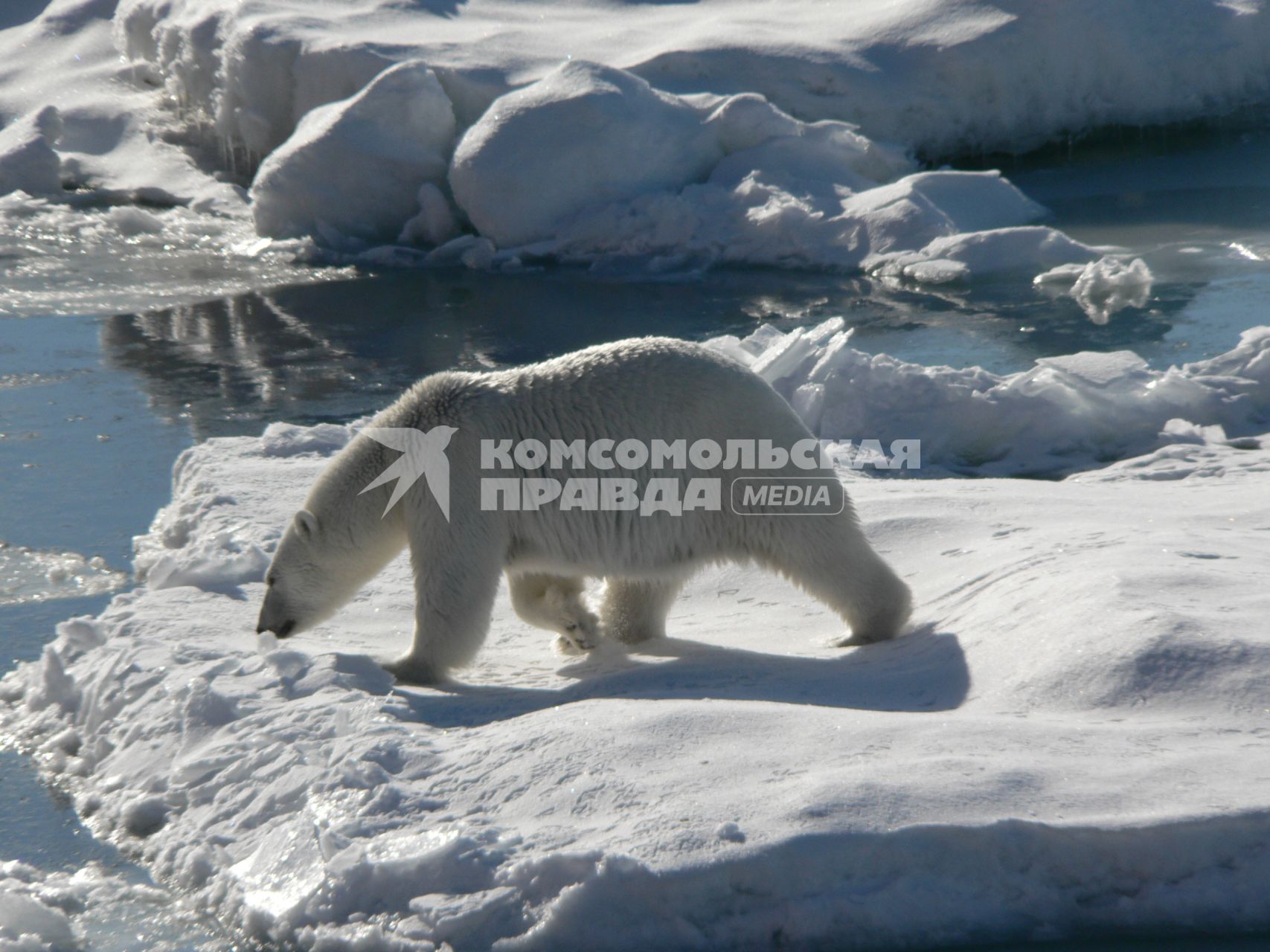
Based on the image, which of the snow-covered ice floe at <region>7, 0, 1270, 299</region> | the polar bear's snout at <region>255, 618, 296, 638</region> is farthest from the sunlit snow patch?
the snow-covered ice floe at <region>7, 0, 1270, 299</region>

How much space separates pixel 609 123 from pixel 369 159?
2.46m

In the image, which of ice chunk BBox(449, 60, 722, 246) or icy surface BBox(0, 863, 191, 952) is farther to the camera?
ice chunk BBox(449, 60, 722, 246)

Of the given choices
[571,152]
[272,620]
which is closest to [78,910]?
[272,620]

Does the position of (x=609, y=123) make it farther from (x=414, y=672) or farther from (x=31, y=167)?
(x=414, y=672)

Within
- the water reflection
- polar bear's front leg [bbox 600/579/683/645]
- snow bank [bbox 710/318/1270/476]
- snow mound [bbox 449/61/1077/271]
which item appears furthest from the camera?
snow mound [bbox 449/61/1077/271]

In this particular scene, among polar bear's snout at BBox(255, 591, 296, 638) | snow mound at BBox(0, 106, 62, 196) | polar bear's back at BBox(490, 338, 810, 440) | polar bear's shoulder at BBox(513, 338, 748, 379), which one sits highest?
snow mound at BBox(0, 106, 62, 196)

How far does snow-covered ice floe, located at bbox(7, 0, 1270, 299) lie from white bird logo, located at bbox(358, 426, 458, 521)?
7.14m

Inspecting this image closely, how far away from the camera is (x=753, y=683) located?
4.05 m

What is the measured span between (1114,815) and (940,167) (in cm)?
1303

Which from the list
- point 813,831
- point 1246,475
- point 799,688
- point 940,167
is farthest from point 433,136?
point 813,831

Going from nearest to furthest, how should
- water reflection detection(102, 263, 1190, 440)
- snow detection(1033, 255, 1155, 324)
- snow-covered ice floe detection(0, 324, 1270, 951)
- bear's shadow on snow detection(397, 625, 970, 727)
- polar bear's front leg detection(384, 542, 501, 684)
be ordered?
snow-covered ice floe detection(0, 324, 1270, 951) → bear's shadow on snow detection(397, 625, 970, 727) → polar bear's front leg detection(384, 542, 501, 684) → water reflection detection(102, 263, 1190, 440) → snow detection(1033, 255, 1155, 324)

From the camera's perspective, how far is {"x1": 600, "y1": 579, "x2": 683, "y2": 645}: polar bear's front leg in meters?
4.70

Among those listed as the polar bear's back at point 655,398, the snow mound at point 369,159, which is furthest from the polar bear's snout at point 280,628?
the snow mound at point 369,159

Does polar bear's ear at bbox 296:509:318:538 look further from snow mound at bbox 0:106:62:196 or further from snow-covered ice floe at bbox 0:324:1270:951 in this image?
snow mound at bbox 0:106:62:196
